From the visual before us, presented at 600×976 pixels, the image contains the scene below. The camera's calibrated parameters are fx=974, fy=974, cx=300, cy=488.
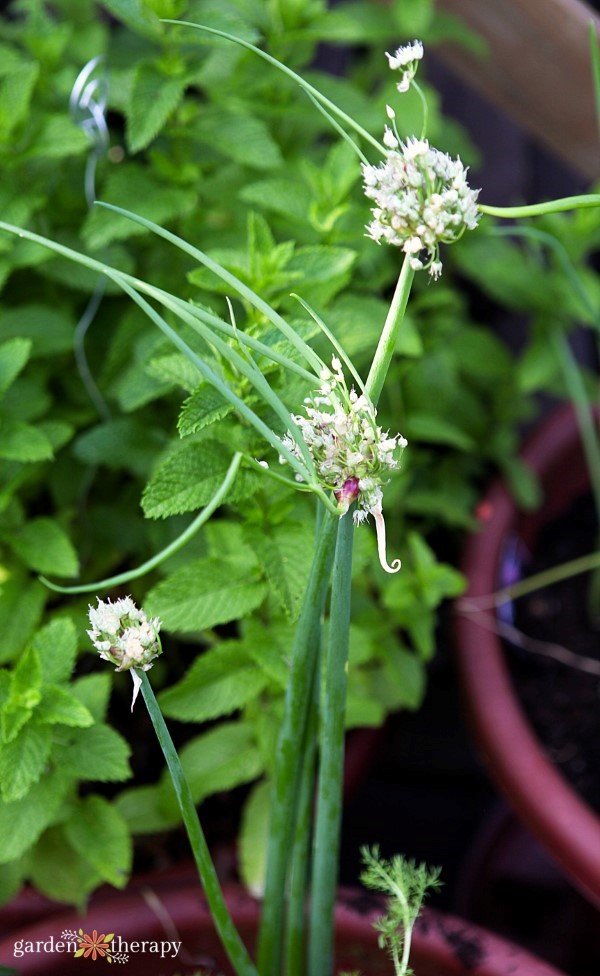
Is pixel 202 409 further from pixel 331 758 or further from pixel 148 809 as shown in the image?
pixel 148 809

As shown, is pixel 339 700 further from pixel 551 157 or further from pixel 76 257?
pixel 551 157

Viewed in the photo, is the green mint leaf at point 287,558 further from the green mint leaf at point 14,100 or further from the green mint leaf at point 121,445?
the green mint leaf at point 14,100

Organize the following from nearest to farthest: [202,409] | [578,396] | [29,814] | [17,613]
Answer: [202,409], [29,814], [17,613], [578,396]

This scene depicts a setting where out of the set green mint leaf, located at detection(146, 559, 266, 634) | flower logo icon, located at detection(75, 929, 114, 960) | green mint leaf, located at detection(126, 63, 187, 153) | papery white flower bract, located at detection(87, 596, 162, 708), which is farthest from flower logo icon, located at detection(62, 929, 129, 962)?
green mint leaf, located at detection(126, 63, 187, 153)

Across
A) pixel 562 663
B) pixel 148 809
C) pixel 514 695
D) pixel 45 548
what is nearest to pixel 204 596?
pixel 45 548

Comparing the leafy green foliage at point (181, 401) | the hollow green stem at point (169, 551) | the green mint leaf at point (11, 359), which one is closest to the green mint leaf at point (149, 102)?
the leafy green foliage at point (181, 401)
